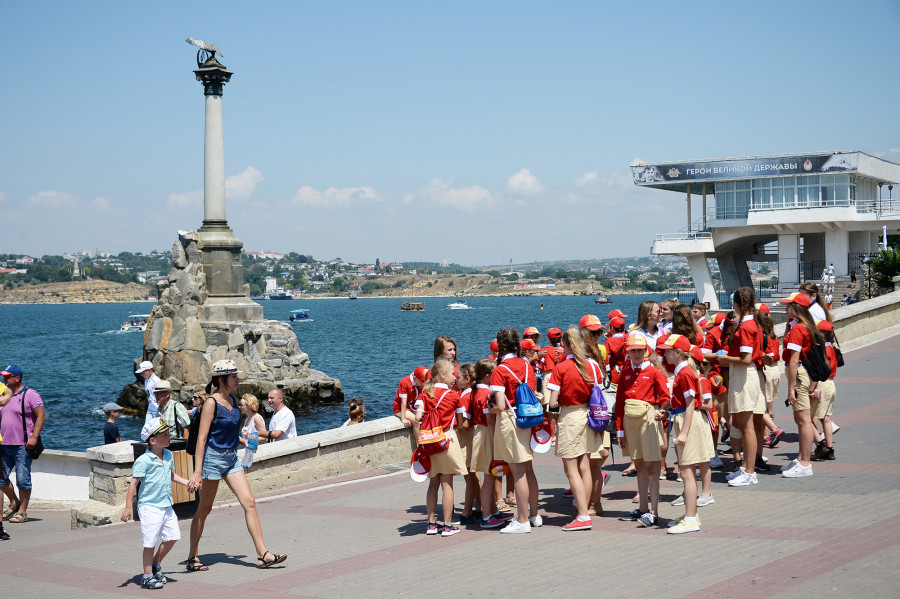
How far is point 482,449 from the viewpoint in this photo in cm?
845

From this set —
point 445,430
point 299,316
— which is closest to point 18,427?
point 445,430

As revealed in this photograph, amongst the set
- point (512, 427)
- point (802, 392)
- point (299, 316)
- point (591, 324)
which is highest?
point (591, 324)

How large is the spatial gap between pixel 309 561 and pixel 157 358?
27406mm

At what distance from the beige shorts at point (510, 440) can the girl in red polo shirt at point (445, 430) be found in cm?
42

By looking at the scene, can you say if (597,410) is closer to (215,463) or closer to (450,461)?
(450,461)

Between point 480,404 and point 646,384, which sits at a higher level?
point 646,384

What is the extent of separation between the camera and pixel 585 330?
8492mm

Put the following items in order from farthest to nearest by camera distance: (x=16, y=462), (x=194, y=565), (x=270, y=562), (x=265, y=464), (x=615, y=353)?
(x=265, y=464) < (x=16, y=462) < (x=615, y=353) < (x=194, y=565) < (x=270, y=562)

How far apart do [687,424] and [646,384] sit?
532mm

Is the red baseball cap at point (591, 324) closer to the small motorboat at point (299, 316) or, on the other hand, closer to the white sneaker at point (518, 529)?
the white sneaker at point (518, 529)

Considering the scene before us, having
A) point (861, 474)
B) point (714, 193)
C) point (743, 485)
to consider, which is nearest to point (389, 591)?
point (743, 485)

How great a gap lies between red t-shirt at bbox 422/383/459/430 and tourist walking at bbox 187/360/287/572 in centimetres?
176

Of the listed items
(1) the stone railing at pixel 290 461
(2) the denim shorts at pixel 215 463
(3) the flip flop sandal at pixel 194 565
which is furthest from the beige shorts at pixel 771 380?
(3) the flip flop sandal at pixel 194 565

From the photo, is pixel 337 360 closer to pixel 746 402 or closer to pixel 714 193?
pixel 714 193
